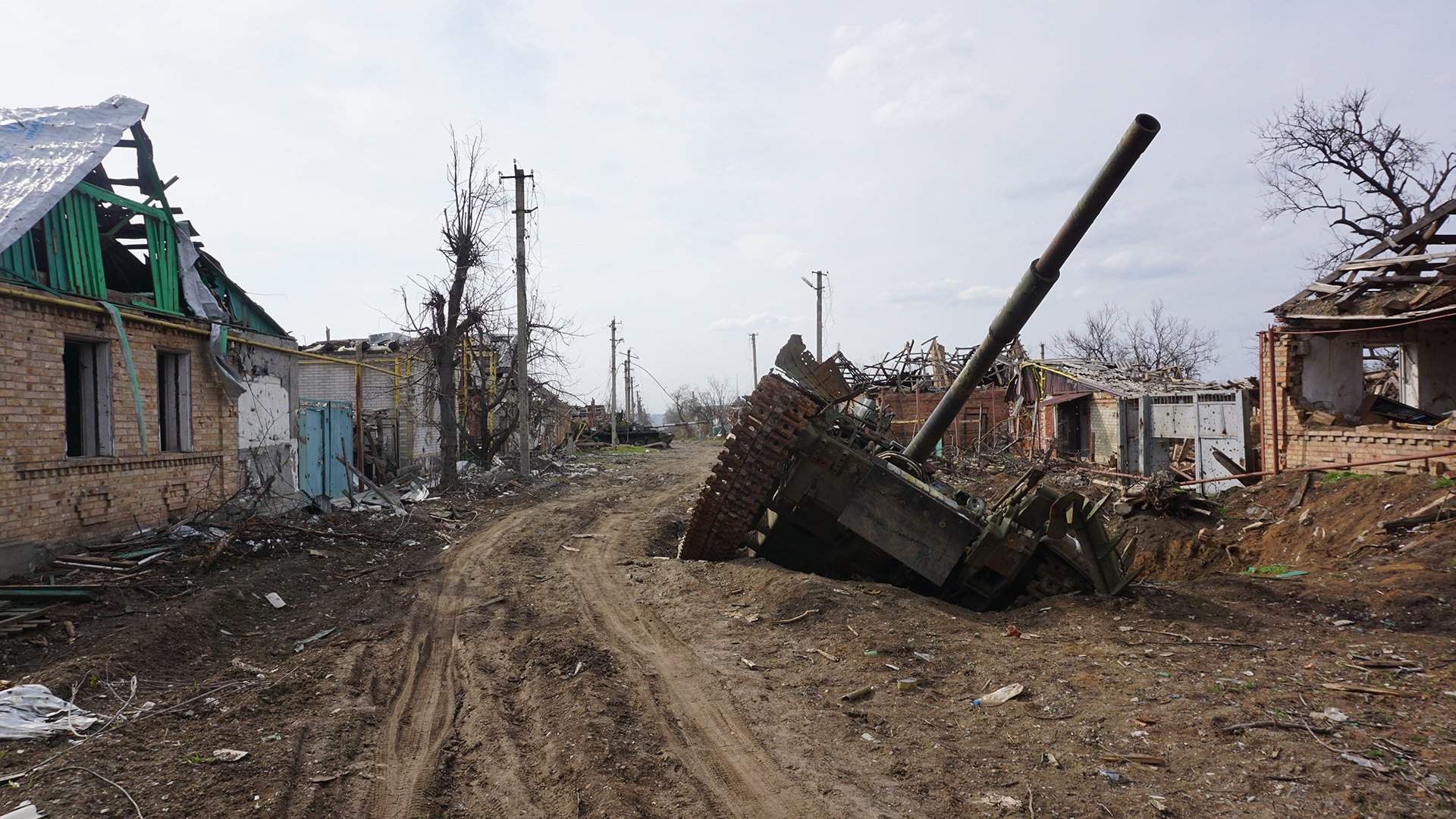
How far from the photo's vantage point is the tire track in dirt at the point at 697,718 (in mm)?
3871

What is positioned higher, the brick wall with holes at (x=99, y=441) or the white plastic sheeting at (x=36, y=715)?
the brick wall with holes at (x=99, y=441)

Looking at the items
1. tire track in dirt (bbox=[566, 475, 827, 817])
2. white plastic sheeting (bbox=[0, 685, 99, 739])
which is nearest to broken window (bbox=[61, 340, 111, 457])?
white plastic sheeting (bbox=[0, 685, 99, 739])

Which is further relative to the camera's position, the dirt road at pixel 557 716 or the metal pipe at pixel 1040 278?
the metal pipe at pixel 1040 278

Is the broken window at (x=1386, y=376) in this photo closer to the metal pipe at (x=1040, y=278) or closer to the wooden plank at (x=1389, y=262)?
the wooden plank at (x=1389, y=262)

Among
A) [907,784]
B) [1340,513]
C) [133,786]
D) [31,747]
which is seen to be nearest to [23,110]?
[31,747]

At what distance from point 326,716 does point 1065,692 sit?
4.79 meters

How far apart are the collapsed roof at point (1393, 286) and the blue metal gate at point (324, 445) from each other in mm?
16636

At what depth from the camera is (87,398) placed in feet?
31.3

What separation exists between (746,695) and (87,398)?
9302 mm

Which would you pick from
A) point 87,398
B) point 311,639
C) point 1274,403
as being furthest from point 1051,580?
point 87,398

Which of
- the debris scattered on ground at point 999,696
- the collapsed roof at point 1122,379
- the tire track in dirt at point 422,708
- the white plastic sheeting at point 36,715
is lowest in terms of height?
the tire track in dirt at point 422,708

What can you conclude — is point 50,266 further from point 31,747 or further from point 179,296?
point 31,747

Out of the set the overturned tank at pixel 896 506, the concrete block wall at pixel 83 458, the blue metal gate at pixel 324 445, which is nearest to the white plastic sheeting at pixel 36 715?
the concrete block wall at pixel 83 458

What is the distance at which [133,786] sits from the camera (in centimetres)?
396
